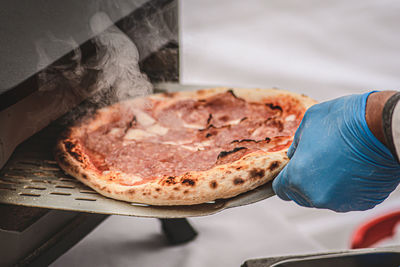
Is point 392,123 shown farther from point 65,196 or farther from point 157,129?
point 157,129

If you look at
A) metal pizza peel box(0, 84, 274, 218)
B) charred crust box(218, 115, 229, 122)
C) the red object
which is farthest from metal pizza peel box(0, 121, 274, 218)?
the red object

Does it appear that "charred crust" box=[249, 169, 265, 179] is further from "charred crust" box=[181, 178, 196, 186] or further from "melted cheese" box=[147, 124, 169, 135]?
"melted cheese" box=[147, 124, 169, 135]

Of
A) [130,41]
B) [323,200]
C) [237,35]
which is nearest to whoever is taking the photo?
[323,200]

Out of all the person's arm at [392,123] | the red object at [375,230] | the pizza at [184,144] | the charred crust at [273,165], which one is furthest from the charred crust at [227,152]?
the red object at [375,230]

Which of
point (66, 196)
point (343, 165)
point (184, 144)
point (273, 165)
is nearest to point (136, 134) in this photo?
point (184, 144)

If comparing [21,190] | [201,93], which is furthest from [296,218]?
[21,190]

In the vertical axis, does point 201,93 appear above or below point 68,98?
below

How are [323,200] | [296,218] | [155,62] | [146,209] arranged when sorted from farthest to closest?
[296,218] → [155,62] → [146,209] → [323,200]

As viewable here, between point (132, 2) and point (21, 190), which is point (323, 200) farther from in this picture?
point (132, 2)
